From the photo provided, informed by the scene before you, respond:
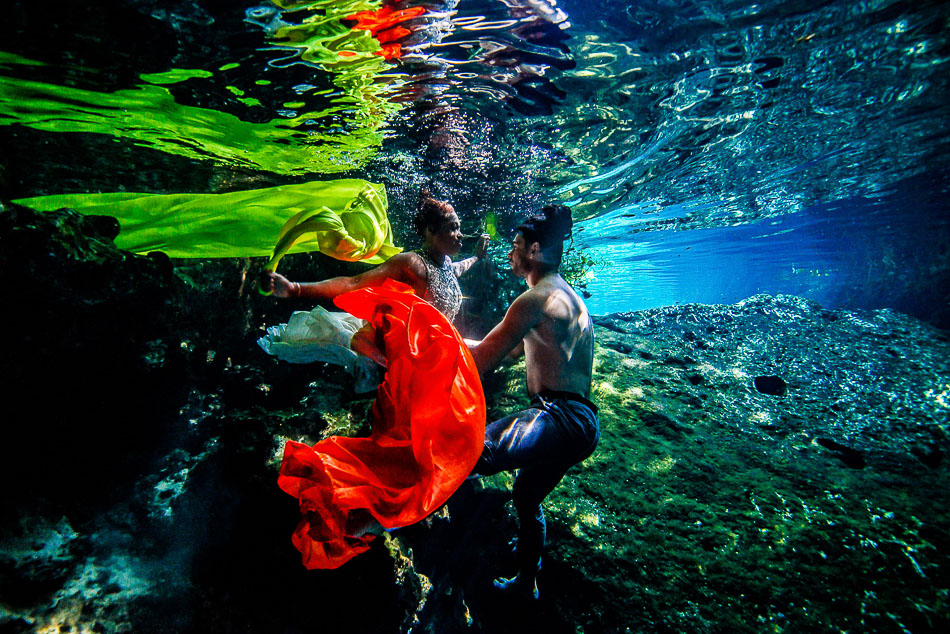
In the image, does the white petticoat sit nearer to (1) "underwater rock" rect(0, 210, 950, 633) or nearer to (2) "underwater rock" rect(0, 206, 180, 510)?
(1) "underwater rock" rect(0, 210, 950, 633)

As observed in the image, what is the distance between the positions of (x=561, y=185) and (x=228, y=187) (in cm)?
906

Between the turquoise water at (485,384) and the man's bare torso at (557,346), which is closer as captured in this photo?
the turquoise water at (485,384)

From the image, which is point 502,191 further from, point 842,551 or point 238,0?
point 842,551

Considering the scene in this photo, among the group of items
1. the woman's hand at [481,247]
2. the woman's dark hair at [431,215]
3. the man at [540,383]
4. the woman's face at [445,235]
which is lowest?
the man at [540,383]

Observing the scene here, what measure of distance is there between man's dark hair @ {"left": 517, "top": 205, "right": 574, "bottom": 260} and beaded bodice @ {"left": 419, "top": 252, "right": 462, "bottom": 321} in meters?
0.99

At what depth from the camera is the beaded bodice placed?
351 centimetres

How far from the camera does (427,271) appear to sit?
3.46 metres

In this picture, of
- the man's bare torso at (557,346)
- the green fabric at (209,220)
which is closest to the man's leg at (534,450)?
the man's bare torso at (557,346)

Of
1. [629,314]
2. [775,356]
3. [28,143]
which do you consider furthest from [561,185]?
[28,143]

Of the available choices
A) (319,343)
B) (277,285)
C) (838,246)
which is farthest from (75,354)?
(838,246)

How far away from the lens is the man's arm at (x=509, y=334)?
2.99 meters

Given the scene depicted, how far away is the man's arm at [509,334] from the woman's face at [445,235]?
115cm

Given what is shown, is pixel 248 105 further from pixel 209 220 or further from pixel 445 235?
pixel 445 235

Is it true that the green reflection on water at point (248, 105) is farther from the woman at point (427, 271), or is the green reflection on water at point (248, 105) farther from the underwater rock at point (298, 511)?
the underwater rock at point (298, 511)
